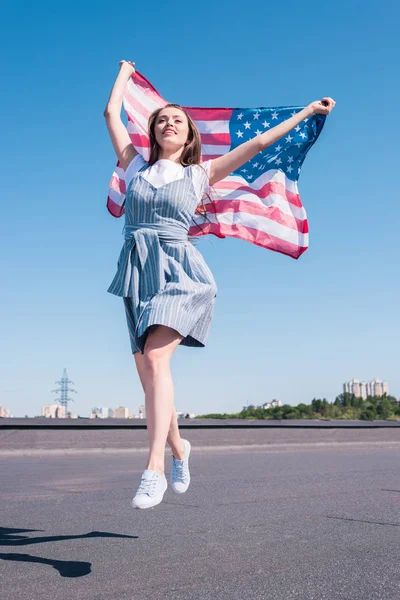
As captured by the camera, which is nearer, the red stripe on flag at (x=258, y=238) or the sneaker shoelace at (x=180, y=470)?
the sneaker shoelace at (x=180, y=470)

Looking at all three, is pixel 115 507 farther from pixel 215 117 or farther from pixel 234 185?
pixel 215 117

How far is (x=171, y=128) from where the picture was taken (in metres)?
3.91

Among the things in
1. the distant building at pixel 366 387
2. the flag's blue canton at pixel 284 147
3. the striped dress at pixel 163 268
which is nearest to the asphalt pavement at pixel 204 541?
the striped dress at pixel 163 268

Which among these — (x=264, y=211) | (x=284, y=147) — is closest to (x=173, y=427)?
(x=264, y=211)

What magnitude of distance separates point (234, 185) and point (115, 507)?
3.53 metres

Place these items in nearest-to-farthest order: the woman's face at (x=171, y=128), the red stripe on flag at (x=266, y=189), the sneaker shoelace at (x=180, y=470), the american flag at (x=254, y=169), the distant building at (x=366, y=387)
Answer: the sneaker shoelace at (x=180, y=470) → the woman's face at (x=171, y=128) → the american flag at (x=254, y=169) → the red stripe on flag at (x=266, y=189) → the distant building at (x=366, y=387)

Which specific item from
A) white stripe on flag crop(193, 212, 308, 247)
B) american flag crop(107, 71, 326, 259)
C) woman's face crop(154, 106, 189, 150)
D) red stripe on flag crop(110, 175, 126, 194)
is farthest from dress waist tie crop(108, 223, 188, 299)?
white stripe on flag crop(193, 212, 308, 247)

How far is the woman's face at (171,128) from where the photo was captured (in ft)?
12.8

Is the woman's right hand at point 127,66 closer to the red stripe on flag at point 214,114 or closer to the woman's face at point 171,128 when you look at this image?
the woman's face at point 171,128

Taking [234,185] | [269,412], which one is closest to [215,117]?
[234,185]

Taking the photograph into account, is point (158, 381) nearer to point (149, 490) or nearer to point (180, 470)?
point (149, 490)

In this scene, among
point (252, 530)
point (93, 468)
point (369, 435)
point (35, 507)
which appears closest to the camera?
point (252, 530)

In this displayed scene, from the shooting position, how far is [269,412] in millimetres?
38125

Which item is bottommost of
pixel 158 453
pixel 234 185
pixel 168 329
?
pixel 158 453
